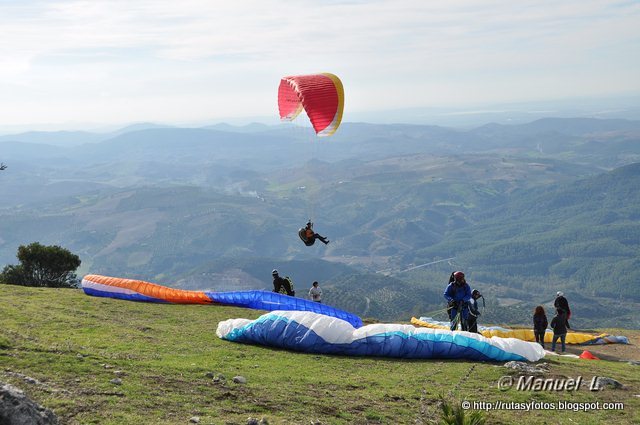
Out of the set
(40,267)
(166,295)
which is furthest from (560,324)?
(40,267)

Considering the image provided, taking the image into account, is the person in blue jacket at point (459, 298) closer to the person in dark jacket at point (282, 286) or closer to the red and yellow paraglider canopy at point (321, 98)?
the person in dark jacket at point (282, 286)

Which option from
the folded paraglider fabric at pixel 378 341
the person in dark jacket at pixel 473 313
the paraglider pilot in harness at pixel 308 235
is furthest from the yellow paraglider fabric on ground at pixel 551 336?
the folded paraglider fabric at pixel 378 341

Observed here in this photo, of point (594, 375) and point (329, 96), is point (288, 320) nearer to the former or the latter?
point (594, 375)

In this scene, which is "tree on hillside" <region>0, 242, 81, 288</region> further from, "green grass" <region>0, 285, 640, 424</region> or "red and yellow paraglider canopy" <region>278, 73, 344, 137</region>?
"red and yellow paraglider canopy" <region>278, 73, 344, 137</region>

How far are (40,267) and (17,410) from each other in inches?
1301

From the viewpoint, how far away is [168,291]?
94.5 ft

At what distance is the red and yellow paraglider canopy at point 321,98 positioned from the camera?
90.2 feet

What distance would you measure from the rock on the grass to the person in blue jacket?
15282 millimetres

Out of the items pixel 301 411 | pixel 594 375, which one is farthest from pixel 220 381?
pixel 594 375

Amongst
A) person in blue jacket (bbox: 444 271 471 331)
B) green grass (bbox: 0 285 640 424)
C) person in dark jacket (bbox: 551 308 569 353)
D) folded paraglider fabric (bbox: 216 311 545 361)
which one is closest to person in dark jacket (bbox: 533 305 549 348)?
person in dark jacket (bbox: 551 308 569 353)

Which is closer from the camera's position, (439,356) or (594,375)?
(594,375)

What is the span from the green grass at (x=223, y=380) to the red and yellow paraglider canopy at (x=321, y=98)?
38.4 ft

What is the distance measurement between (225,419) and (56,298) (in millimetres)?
17983

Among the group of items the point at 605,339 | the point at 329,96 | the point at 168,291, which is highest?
the point at 329,96
